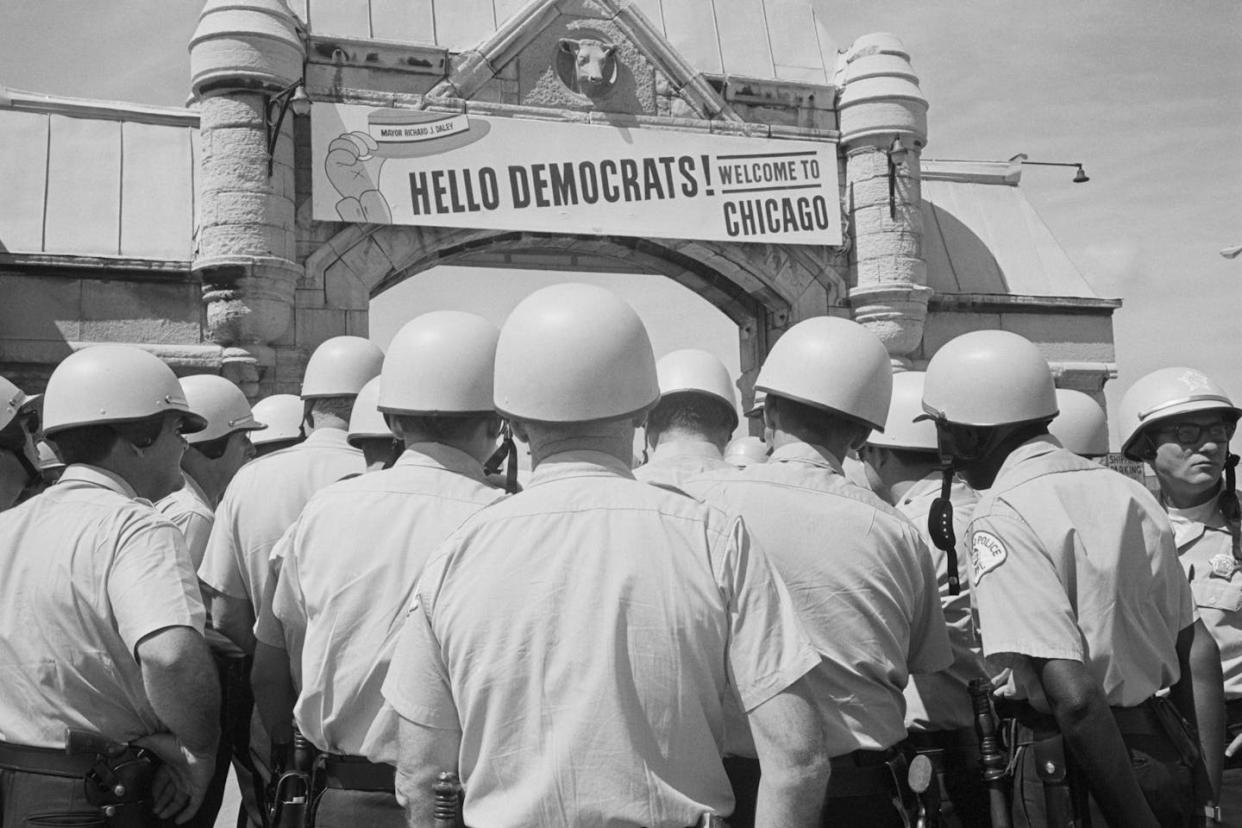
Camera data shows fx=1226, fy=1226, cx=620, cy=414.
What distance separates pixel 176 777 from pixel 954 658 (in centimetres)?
200

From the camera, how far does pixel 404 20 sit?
11.6m

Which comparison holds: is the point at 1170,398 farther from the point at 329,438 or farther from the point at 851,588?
the point at 329,438

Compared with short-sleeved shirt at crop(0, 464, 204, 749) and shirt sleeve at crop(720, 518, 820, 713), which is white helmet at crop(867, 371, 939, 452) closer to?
shirt sleeve at crop(720, 518, 820, 713)

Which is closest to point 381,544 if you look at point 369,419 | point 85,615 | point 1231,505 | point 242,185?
point 85,615

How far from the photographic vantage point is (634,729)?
6.38 ft

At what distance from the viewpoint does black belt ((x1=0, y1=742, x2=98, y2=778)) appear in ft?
9.46

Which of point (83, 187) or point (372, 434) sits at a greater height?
point (83, 187)

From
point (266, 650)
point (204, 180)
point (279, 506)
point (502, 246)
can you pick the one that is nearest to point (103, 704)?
point (266, 650)

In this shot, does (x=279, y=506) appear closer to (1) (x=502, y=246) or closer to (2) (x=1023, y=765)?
(2) (x=1023, y=765)

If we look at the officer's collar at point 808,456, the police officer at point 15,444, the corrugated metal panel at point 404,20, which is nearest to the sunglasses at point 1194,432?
the officer's collar at point 808,456

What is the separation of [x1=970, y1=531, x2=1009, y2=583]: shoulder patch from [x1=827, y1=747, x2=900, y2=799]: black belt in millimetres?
498

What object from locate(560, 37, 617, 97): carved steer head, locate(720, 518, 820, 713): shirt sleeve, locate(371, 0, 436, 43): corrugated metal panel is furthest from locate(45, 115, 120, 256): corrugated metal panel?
locate(720, 518, 820, 713): shirt sleeve

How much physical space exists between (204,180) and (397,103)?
189 cm

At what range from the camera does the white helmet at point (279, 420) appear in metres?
5.82
